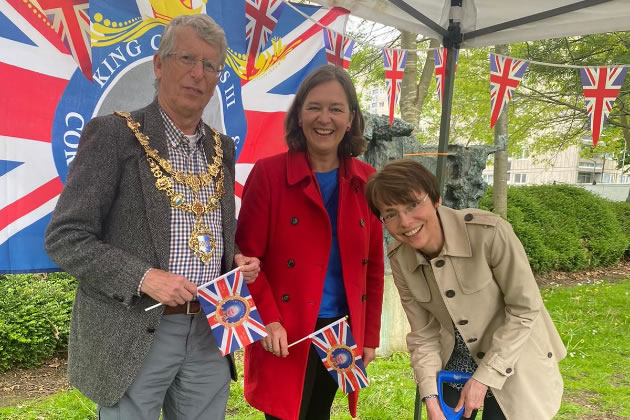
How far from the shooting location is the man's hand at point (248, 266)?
5.97ft

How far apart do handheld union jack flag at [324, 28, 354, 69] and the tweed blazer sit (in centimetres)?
162

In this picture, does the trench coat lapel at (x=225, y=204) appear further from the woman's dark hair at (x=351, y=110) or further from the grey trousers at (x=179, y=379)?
the woman's dark hair at (x=351, y=110)

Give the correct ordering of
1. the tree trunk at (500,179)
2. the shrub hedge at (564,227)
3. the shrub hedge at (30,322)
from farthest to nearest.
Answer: the shrub hedge at (564,227) → the tree trunk at (500,179) → the shrub hedge at (30,322)

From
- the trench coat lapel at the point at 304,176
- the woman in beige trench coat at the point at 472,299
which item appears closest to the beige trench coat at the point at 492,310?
the woman in beige trench coat at the point at 472,299

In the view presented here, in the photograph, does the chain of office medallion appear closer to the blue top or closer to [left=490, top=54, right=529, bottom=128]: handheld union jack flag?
the blue top

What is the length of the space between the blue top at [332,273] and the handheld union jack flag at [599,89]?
2.32 m

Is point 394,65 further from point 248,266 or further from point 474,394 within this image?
point 474,394

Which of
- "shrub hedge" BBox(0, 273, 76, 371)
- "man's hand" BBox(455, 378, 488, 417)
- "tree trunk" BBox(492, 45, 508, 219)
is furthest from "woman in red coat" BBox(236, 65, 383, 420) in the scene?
"tree trunk" BBox(492, 45, 508, 219)

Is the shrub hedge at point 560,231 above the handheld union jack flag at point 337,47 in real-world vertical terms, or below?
below

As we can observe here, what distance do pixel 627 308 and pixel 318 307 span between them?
23.2ft

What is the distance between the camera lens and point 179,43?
5.45ft

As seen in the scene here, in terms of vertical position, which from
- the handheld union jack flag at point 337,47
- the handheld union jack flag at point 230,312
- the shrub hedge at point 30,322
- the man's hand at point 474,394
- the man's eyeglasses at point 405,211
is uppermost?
the handheld union jack flag at point 337,47

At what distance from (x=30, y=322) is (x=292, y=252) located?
330 centimetres

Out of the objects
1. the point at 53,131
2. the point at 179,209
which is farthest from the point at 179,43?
the point at 53,131
